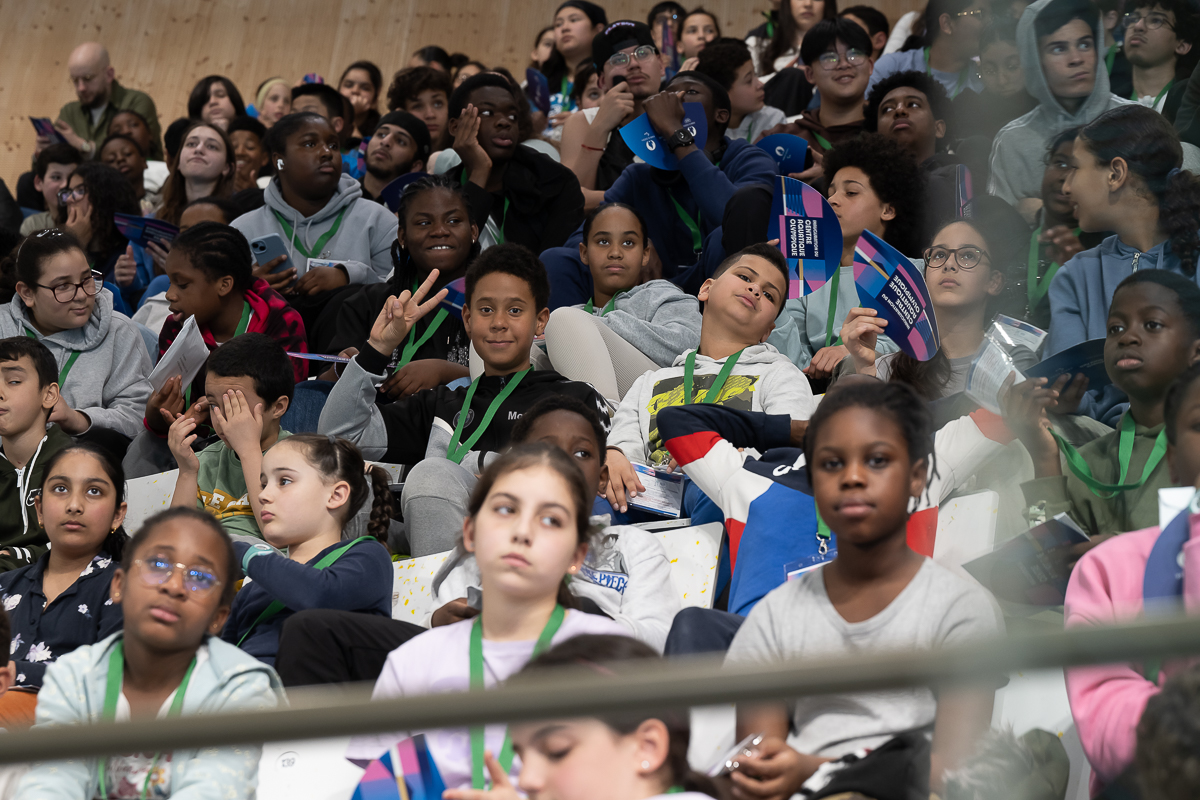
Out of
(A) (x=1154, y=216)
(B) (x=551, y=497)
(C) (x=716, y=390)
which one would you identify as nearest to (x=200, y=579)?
(B) (x=551, y=497)

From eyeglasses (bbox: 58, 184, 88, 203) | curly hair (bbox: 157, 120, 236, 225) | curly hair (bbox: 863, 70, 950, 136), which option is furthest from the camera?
curly hair (bbox: 157, 120, 236, 225)

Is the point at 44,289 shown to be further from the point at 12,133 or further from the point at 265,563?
the point at 12,133

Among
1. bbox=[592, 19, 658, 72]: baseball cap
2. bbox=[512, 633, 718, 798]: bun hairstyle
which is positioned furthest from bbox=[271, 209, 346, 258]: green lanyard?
bbox=[512, 633, 718, 798]: bun hairstyle

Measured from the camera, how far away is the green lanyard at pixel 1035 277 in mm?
1404

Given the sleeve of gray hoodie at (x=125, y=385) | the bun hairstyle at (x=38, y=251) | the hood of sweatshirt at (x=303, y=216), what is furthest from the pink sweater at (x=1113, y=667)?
the hood of sweatshirt at (x=303, y=216)

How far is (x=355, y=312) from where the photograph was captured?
336cm

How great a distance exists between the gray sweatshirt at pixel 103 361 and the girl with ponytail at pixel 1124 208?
7.31 feet

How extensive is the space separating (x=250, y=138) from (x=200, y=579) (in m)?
3.75

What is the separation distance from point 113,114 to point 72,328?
2.81 meters

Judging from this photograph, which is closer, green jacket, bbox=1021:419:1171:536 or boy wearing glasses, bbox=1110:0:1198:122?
green jacket, bbox=1021:419:1171:536

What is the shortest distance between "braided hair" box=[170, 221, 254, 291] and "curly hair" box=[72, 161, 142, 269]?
1.07 metres

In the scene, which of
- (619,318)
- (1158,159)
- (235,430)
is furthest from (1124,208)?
(235,430)

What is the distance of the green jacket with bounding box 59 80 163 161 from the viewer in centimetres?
552

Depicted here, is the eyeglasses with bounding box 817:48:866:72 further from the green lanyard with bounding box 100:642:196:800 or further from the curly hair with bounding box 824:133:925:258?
the green lanyard with bounding box 100:642:196:800
